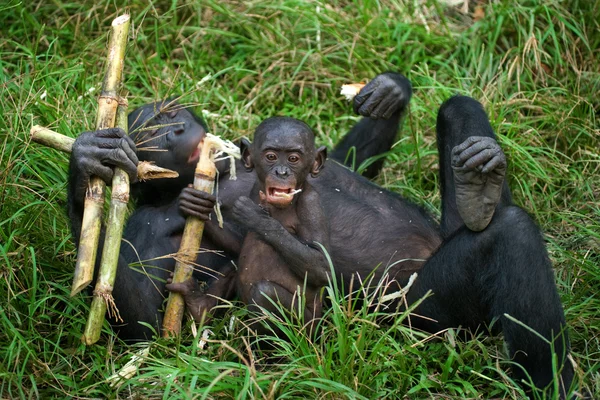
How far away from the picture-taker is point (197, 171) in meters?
5.50

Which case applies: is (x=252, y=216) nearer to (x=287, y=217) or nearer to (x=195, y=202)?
(x=287, y=217)

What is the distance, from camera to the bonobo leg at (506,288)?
467 cm

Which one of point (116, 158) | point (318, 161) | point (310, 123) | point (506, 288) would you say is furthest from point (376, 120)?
point (116, 158)

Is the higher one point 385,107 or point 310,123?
point 385,107

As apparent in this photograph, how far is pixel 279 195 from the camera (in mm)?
5082

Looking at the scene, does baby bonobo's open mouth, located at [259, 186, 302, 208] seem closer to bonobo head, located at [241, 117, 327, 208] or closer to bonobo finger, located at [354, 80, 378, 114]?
bonobo head, located at [241, 117, 327, 208]

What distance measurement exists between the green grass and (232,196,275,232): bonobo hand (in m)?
0.53

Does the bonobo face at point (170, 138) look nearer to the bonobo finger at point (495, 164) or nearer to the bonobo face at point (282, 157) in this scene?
the bonobo face at point (282, 157)

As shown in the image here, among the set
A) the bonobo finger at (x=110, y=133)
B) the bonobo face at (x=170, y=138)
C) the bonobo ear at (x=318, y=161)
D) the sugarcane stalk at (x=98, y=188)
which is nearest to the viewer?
the sugarcane stalk at (x=98, y=188)

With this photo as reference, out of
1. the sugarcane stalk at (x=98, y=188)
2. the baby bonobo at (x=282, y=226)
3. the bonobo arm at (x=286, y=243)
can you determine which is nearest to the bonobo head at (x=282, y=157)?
the baby bonobo at (x=282, y=226)

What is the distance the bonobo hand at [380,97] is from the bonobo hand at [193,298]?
1877 mm

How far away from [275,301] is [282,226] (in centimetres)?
43

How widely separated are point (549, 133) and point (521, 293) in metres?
2.83

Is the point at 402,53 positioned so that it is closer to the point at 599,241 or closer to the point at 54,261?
the point at 599,241
